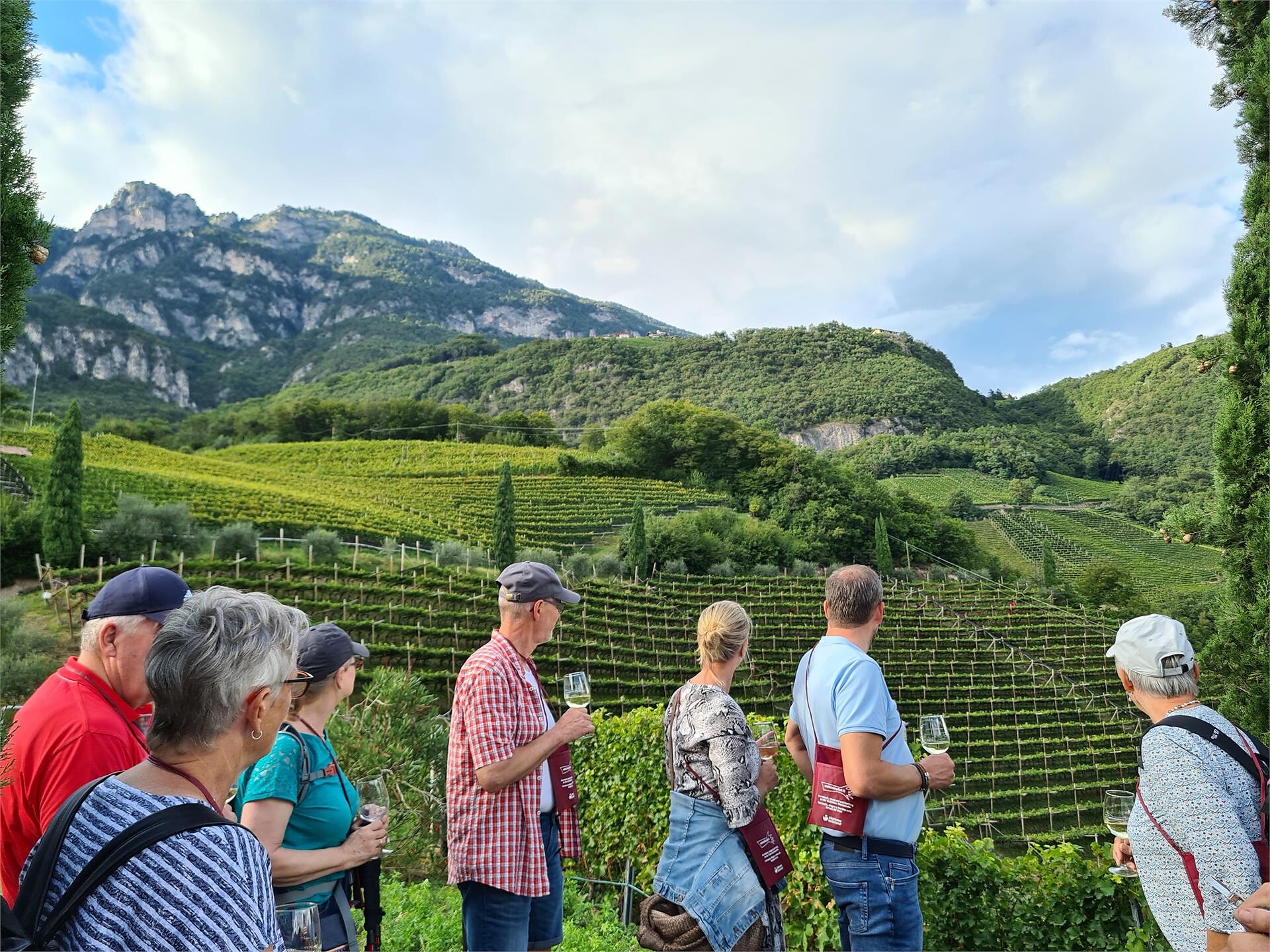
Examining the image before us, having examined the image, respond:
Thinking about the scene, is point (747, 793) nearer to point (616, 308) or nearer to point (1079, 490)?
point (1079, 490)

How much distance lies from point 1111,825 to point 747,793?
101cm

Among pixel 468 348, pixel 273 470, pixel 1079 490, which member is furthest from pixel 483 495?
pixel 468 348

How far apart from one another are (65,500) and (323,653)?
920 inches

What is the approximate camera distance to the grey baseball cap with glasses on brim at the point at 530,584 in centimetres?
224

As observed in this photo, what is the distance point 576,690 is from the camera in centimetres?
252

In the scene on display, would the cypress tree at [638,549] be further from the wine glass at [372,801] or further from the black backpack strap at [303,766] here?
the black backpack strap at [303,766]

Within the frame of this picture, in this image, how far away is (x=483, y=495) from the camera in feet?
Answer: 134

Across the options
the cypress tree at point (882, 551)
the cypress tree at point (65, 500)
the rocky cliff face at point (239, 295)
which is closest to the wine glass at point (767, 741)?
the cypress tree at point (65, 500)

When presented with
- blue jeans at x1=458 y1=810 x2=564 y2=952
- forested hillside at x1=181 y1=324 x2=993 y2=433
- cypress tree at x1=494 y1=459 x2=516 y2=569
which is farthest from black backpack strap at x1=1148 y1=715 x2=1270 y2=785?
forested hillside at x1=181 y1=324 x2=993 y2=433

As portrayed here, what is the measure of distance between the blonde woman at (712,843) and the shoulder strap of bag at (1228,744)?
1.03 meters

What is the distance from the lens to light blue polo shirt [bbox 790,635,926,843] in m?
2.03

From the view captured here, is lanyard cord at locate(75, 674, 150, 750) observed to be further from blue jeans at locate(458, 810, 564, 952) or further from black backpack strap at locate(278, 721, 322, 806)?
blue jeans at locate(458, 810, 564, 952)

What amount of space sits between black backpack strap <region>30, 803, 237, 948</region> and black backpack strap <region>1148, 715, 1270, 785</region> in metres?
1.91

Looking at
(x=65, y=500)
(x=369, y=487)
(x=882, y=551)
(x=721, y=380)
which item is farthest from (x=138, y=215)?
(x=882, y=551)
